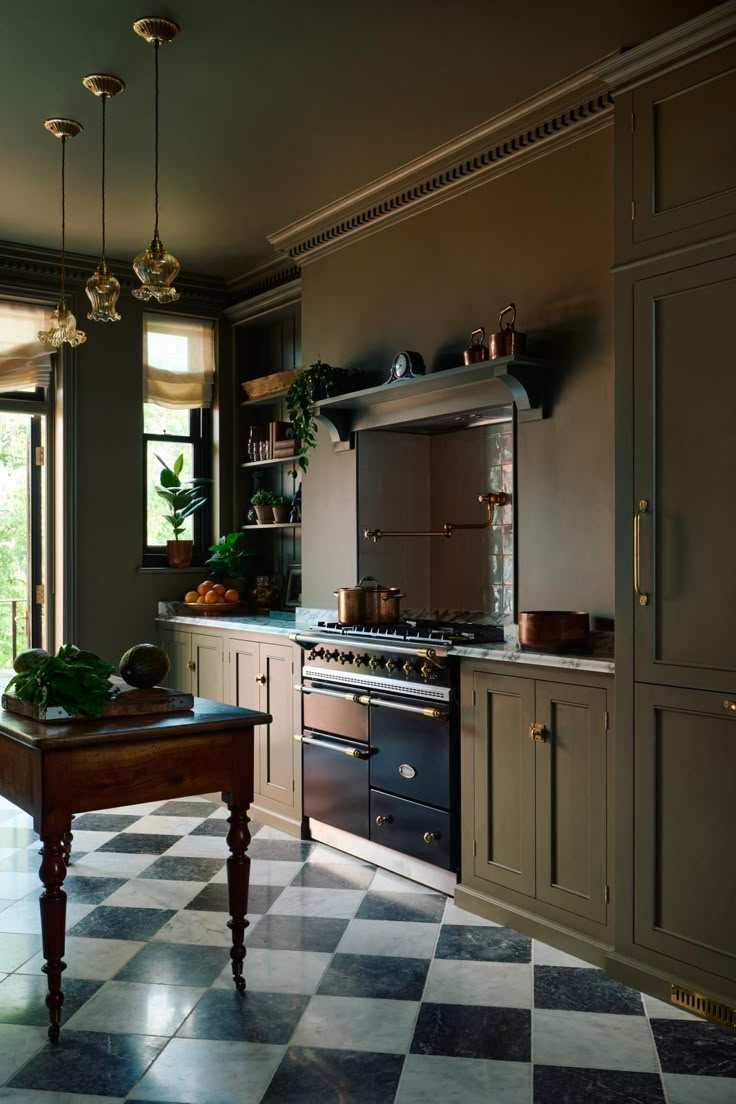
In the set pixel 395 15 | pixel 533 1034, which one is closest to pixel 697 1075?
pixel 533 1034

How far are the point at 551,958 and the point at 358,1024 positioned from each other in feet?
2.68

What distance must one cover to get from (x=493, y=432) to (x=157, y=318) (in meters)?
2.69

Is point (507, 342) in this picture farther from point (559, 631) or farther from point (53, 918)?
point (53, 918)

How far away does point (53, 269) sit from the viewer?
5871 millimetres

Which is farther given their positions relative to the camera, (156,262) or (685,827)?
(156,262)

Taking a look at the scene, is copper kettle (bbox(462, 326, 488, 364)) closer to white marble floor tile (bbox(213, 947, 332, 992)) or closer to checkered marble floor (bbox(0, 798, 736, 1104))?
checkered marble floor (bbox(0, 798, 736, 1104))

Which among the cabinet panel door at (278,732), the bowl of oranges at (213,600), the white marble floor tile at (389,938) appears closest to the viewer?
the white marble floor tile at (389,938)

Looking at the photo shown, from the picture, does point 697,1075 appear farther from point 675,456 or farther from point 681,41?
point 681,41

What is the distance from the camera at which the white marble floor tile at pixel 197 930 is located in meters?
3.50

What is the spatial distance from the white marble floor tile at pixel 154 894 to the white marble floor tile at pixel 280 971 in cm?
58

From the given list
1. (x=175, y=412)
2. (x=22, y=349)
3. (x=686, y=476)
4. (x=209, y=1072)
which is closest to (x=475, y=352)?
(x=686, y=476)

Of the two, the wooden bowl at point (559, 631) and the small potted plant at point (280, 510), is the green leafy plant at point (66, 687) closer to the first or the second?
the wooden bowl at point (559, 631)

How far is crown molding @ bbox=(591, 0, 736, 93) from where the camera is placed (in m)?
2.83

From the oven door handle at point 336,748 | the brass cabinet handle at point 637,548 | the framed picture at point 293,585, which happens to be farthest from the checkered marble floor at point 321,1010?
the framed picture at point 293,585
